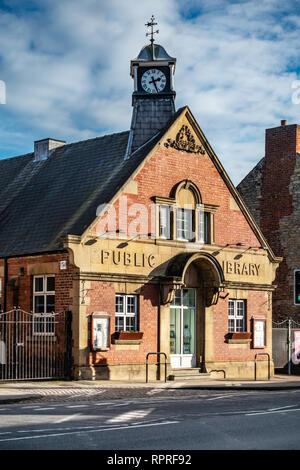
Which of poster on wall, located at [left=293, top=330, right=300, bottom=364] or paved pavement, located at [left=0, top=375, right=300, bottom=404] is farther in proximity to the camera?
poster on wall, located at [left=293, top=330, right=300, bottom=364]

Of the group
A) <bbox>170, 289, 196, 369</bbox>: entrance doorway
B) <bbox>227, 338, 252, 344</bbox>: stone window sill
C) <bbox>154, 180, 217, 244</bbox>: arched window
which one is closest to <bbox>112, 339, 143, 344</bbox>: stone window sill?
<bbox>170, 289, 196, 369</bbox>: entrance doorway

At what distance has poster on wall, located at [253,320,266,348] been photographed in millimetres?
29234

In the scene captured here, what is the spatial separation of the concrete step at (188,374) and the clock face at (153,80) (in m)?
10.4

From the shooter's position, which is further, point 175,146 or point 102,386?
point 175,146

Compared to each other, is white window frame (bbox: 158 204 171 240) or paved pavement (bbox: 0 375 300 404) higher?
white window frame (bbox: 158 204 171 240)

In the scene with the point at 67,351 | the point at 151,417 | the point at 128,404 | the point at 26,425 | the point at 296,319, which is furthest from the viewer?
the point at 296,319

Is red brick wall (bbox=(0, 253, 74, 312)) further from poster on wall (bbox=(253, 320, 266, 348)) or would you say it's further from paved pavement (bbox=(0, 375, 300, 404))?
poster on wall (bbox=(253, 320, 266, 348))

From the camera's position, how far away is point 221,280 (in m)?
27.0

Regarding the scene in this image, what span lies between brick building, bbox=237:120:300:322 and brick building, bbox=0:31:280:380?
4.86 m

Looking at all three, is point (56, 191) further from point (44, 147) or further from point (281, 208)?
point (281, 208)

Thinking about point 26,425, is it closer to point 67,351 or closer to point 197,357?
point 67,351

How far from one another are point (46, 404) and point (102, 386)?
5.04 metres

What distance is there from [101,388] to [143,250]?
18.7 ft

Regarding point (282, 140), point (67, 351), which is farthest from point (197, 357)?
point (282, 140)
